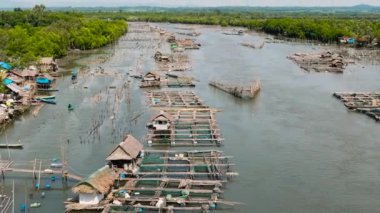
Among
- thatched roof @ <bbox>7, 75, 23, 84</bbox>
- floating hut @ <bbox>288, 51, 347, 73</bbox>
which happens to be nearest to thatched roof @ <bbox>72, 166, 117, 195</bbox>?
thatched roof @ <bbox>7, 75, 23, 84</bbox>

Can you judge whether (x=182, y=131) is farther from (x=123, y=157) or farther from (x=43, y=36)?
(x=43, y=36)

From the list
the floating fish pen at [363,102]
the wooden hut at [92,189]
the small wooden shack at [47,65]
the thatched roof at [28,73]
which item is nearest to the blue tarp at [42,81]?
the thatched roof at [28,73]

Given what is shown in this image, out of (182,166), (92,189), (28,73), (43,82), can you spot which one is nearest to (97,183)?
(92,189)

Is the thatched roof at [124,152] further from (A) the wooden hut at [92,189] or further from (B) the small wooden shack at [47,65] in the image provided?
(B) the small wooden shack at [47,65]

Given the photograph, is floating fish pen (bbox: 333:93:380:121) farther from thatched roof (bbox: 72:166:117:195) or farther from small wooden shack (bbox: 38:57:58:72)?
small wooden shack (bbox: 38:57:58:72)

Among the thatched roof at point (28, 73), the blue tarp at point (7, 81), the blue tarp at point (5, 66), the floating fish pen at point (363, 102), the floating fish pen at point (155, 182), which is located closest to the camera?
the floating fish pen at point (155, 182)
